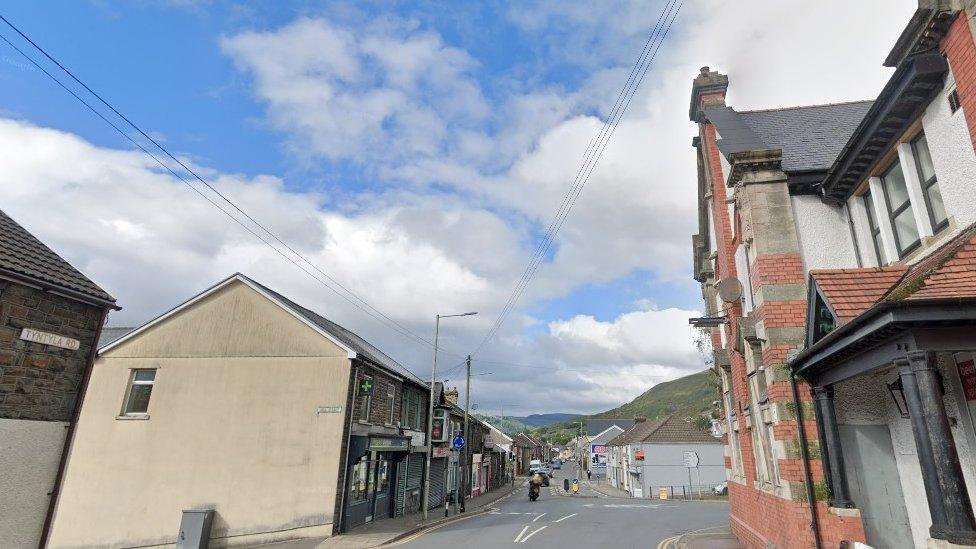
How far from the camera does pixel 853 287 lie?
7.73 metres

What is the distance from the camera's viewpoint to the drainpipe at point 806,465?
8766mm

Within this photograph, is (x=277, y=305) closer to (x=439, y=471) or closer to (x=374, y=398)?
(x=374, y=398)

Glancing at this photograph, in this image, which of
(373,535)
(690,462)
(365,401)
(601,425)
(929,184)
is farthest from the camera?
(601,425)

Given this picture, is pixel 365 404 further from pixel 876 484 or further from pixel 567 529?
pixel 876 484

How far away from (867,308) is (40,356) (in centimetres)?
1168

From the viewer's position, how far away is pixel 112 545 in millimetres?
17703

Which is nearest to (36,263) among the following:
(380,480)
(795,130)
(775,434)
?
(775,434)

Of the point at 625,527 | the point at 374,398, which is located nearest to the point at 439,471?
the point at 374,398

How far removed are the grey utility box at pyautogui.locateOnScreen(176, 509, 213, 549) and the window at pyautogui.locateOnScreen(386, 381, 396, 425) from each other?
25.5 feet

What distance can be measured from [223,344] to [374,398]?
613 centimetres

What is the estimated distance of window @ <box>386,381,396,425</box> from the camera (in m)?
23.0

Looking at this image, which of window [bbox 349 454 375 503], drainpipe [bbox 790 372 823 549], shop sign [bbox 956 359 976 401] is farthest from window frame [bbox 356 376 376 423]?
shop sign [bbox 956 359 976 401]

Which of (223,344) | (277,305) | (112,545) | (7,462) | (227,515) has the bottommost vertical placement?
(112,545)

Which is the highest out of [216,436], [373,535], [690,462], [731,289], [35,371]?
[731,289]
